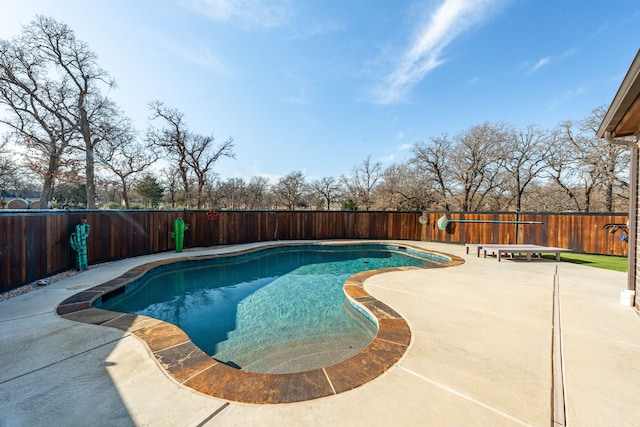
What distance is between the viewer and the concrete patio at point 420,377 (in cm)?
147

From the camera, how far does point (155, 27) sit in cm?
629

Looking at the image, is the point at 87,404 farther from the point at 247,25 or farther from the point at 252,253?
the point at 247,25

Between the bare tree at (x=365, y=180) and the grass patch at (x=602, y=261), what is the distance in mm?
16593

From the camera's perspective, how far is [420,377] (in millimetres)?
1845

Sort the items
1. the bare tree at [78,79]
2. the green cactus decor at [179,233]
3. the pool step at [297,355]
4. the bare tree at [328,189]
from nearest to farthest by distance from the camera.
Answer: the pool step at [297,355]
the green cactus decor at [179,233]
the bare tree at [78,79]
the bare tree at [328,189]

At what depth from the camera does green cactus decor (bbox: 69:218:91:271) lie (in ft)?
16.7

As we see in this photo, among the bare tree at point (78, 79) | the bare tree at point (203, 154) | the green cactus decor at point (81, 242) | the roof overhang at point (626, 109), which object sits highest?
the bare tree at point (78, 79)

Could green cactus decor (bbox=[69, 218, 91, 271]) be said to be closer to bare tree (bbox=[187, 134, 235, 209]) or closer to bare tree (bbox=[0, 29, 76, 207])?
bare tree (bbox=[0, 29, 76, 207])

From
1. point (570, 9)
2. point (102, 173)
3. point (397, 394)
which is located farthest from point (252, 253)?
point (102, 173)

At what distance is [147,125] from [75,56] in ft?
15.3

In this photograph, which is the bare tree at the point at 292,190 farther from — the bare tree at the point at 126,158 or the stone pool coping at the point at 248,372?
the stone pool coping at the point at 248,372

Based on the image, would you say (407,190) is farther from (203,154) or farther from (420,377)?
(420,377)

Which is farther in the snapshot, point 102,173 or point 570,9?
point 102,173

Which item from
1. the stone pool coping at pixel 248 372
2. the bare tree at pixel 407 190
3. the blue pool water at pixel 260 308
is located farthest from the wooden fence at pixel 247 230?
the bare tree at pixel 407 190
